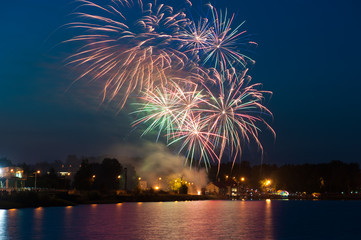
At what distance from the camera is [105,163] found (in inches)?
6486

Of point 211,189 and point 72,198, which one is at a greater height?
point 72,198

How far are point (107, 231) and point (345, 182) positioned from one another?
569 ft

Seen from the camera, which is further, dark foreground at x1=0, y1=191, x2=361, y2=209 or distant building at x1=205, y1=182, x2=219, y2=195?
distant building at x1=205, y1=182, x2=219, y2=195

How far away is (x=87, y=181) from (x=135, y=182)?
49011mm

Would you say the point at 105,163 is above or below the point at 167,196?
above

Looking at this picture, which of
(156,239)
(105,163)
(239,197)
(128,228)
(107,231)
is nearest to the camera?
(156,239)

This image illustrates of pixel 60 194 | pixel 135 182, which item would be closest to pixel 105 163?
pixel 135 182

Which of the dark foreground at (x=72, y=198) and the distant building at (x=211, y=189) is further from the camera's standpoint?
the distant building at (x=211, y=189)

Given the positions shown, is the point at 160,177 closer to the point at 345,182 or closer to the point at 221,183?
the point at 221,183

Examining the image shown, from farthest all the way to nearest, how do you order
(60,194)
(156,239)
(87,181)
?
(87,181), (60,194), (156,239)

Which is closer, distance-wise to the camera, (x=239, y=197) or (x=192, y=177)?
(x=192, y=177)

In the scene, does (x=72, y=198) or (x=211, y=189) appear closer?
(x=72, y=198)

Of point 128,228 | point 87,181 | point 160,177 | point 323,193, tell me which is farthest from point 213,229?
point 323,193

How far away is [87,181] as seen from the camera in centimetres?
12519
